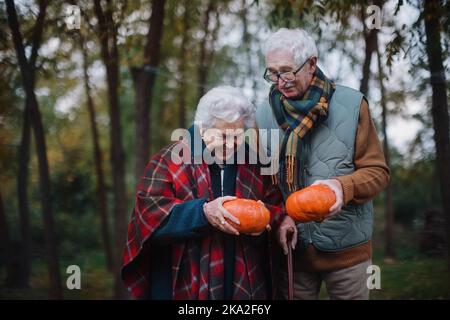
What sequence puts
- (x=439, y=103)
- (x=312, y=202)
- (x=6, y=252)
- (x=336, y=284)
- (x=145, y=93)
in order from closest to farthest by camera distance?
(x=312, y=202), (x=336, y=284), (x=439, y=103), (x=145, y=93), (x=6, y=252)

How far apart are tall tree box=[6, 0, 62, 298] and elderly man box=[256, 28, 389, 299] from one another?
86.0 inches

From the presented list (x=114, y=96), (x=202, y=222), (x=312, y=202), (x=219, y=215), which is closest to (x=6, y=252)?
(x=114, y=96)

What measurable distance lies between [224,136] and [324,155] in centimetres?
53

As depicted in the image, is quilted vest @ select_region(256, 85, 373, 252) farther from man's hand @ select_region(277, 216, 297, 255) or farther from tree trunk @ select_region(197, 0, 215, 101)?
tree trunk @ select_region(197, 0, 215, 101)

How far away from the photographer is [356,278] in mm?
2689

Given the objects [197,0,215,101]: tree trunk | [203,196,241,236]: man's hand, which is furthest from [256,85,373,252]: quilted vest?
[197,0,215,101]: tree trunk

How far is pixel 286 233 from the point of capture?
99.7 inches

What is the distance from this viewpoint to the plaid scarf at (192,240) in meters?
2.44

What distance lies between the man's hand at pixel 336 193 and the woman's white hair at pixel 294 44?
0.58 m

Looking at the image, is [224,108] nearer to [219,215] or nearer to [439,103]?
[219,215]

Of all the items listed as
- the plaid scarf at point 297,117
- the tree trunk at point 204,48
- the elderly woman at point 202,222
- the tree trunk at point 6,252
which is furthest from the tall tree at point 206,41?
the elderly woman at point 202,222

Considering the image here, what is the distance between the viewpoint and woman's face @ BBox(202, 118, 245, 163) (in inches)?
94.8

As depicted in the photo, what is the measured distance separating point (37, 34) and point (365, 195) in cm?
318
